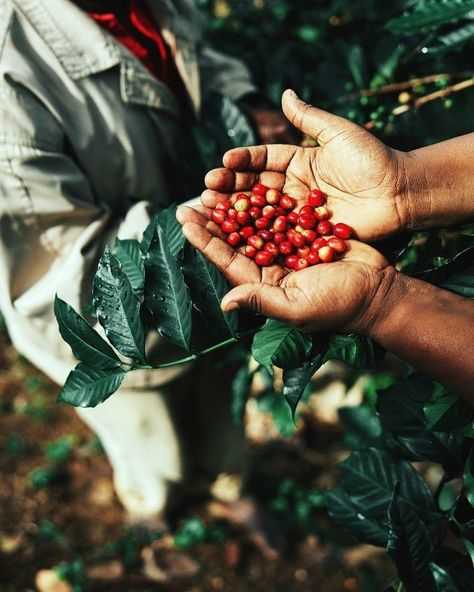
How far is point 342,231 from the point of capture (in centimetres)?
141

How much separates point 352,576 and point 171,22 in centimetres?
239

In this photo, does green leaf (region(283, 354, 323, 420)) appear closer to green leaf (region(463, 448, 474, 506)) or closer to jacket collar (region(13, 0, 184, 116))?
green leaf (region(463, 448, 474, 506))

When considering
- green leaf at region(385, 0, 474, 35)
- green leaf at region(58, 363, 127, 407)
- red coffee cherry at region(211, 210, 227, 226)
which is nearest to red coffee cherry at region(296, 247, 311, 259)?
red coffee cherry at region(211, 210, 227, 226)

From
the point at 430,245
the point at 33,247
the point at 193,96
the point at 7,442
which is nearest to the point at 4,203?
the point at 33,247

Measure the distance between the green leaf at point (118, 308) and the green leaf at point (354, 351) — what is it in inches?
15.3

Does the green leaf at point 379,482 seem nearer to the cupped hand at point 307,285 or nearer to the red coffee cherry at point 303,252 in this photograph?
the cupped hand at point 307,285

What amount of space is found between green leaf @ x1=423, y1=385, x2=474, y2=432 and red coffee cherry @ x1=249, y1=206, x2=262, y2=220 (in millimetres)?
695

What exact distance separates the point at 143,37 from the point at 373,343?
1.38m

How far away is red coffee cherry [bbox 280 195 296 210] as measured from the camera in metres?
1.57

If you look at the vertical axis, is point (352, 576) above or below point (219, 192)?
below

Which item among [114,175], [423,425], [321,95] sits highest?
[321,95]

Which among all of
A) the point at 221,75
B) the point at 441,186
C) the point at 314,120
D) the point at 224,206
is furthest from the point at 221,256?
the point at 221,75

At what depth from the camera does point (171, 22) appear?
1908mm

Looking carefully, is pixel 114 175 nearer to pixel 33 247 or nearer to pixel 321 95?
pixel 33 247
